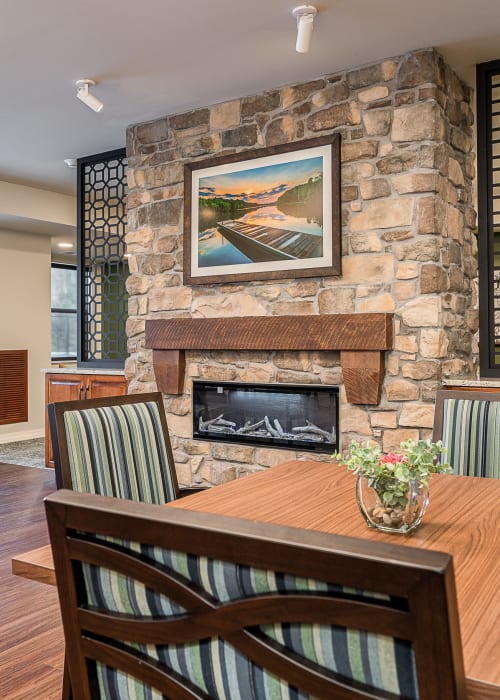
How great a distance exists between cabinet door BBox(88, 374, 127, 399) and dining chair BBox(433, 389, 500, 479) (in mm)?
3159

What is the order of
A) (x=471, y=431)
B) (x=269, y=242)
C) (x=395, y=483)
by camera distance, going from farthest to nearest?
(x=269, y=242), (x=471, y=431), (x=395, y=483)

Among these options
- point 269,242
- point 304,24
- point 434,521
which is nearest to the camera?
point 434,521

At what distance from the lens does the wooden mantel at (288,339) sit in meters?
3.50

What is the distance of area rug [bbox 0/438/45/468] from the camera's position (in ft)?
19.3

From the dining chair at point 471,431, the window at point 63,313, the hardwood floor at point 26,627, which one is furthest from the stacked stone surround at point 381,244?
the window at point 63,313

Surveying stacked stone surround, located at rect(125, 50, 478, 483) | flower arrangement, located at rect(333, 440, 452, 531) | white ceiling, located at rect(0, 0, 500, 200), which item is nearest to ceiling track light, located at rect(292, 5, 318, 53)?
white ceiling, located at rect(0, 0, 500, 200)

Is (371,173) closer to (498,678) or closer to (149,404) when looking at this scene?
(149,404)

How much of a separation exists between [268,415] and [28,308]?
14.1 ft

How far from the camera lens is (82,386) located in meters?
5.05

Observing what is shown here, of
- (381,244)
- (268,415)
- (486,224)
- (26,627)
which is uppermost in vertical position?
(486,224)

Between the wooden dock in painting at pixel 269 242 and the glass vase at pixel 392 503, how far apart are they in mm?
2577

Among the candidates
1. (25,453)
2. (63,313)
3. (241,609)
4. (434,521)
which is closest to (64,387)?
(25,453)

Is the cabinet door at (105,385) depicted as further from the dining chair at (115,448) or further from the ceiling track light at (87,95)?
the dining chair at (115,448)

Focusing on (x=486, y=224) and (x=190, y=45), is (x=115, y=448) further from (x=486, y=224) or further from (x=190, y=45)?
(x=486, y=224)
